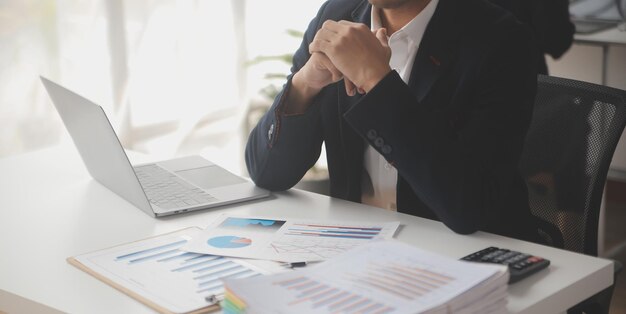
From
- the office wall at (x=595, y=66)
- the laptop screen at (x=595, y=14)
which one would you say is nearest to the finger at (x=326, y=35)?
the laptop screen at (x=595, y=14)

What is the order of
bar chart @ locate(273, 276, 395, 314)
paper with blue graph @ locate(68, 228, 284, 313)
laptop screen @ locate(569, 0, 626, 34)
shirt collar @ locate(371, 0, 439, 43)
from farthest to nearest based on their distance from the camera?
laptop screen @ locate(569, 0, 626, 34) < shirt collar @ locate(371, 0, 439, 43) < paper with blue graph @ locate(68, 228, 284, 313) < bar chart @ locate(273, 276, 395, 314)

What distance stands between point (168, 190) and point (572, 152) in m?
0.82

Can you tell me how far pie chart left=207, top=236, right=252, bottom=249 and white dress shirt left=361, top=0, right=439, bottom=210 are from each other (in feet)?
1.40

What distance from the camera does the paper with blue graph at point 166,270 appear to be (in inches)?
50.6

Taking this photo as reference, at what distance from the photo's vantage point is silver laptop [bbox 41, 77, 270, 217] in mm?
1699

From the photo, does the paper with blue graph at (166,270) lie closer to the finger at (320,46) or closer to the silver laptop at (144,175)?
the silver laptop at (144,175)

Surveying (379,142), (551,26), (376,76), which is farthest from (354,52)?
(551,26)

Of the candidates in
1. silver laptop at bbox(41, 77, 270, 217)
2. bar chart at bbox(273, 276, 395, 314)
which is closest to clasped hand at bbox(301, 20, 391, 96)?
silver laptop at bbox(41, 77, 270, 217)

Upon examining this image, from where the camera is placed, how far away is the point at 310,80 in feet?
5.82

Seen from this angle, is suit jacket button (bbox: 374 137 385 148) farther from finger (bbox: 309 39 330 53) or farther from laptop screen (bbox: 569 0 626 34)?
laptop screen (bbox: 569 0 626 34)

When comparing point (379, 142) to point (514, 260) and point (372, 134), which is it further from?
point (514, 260)

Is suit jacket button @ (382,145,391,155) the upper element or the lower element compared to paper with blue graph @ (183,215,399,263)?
upper

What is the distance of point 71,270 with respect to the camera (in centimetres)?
143

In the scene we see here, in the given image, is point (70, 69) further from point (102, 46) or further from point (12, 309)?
point (12, 309)
